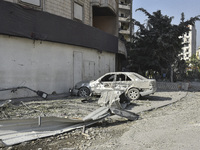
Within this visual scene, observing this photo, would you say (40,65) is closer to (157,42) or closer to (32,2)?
(32,2)

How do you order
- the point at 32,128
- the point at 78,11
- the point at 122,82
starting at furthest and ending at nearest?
the point at 78,11
the point at 122,82
the point at 32,128

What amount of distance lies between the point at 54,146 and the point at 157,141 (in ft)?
7.11

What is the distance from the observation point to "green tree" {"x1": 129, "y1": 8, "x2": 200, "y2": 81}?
1741cm

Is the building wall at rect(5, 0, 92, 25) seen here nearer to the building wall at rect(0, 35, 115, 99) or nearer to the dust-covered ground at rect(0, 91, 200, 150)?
the building wall at rect(0, 35, 115, 99)

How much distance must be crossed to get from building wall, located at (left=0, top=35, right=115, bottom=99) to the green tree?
6381mm

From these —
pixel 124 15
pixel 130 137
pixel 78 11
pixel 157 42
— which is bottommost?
pixel 130 137

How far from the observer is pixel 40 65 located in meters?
11.4

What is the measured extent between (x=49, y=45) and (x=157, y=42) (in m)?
10.6

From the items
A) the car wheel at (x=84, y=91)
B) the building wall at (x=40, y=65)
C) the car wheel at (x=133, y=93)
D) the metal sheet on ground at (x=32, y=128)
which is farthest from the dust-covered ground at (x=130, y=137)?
the car wheel at (x=84, y=91)

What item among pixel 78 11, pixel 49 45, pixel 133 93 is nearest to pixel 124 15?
pixel 78 11

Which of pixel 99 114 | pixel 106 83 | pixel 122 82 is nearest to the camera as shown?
pixel 99 114

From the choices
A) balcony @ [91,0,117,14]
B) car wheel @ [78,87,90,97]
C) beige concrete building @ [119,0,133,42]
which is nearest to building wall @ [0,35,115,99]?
car wheel @ [78,87,90,97]

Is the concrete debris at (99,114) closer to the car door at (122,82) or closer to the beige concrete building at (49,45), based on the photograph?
the car door at (122,82)

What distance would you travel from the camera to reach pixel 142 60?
65.1ft
